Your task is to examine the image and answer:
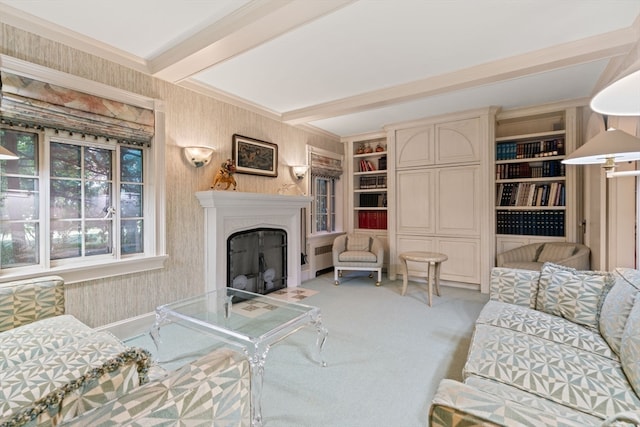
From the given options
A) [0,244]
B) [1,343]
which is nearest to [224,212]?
[0,244]

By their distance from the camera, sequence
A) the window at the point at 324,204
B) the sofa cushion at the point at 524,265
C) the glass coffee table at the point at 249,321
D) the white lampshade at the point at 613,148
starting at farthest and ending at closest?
the window at the point at 324,204 < the sofa cushion at the point at 524,265 < the glass coffee table at the point at 249,321 < the white lampshade at the point at 613,148

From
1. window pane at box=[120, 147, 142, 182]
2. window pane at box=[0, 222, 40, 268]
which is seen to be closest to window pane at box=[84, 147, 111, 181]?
window pane at box=[120, 147, 142, 182]

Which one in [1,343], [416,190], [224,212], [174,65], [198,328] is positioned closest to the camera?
[1,343]

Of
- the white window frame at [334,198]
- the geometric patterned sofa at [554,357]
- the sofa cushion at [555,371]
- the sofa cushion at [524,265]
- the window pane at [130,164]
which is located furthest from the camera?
the white window frame at [334,198]

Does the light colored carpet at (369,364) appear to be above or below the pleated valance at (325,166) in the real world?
below

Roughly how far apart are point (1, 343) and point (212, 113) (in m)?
2.58

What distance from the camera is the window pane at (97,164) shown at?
8.31 feet

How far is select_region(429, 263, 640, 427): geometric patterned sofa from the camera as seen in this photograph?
0.81 m

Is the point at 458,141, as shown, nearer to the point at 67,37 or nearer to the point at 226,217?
the point at 226,217

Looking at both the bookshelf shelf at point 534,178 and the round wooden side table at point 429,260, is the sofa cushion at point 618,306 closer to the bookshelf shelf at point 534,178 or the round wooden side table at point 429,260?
the round wooden side table at point 429,260

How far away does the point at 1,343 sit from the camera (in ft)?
5.05

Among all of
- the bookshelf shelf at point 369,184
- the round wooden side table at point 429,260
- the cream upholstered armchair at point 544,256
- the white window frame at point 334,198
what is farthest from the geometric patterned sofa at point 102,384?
the bookshelf shelf at point 369,184

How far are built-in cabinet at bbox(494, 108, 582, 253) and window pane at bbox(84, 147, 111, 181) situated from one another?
4611 mm

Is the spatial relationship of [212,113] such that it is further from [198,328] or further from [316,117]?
[198,328]
